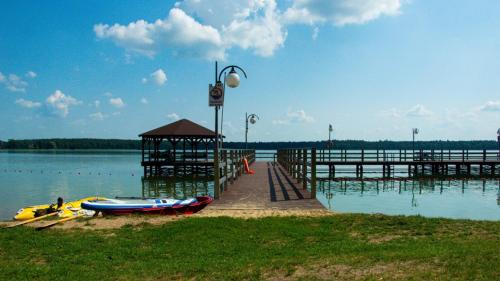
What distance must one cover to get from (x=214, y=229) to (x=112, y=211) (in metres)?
4.06

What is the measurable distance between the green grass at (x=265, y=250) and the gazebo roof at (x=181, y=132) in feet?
75.7

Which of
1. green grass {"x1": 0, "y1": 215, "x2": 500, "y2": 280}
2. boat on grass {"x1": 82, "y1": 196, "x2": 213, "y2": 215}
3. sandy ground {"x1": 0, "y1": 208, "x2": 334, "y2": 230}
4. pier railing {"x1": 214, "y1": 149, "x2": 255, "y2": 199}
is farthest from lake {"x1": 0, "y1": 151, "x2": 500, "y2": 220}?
green grass {"x1": 0, "y1": 215, "x2": 500, "y2": 280}

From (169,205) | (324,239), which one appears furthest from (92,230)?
(324,239)

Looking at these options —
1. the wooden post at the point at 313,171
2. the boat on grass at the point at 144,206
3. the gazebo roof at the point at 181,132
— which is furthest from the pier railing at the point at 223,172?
the gazebo roof at the point at 181,132

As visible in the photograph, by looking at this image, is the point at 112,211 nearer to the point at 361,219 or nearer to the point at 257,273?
the point at 361,219

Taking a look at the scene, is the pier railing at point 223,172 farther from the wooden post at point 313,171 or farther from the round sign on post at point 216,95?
the wooden post at point 313,171

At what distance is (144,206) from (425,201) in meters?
12.1

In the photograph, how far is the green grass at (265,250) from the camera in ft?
14.8

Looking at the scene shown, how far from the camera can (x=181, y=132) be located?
31172 mm

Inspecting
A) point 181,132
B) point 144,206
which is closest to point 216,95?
point 144,206

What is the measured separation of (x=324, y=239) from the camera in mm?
6469

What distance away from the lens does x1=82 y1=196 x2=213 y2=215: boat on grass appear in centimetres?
1028

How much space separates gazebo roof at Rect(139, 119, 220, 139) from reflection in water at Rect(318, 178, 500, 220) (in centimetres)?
1268

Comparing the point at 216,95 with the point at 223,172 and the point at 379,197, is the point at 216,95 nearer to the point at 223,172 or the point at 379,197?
the point at 223,172
